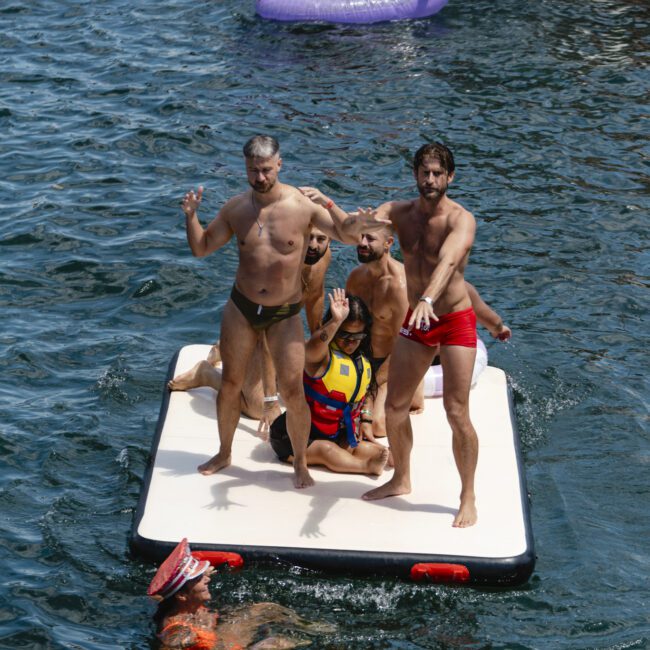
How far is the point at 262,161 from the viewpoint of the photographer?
802 centimetres

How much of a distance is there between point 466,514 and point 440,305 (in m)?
1.52

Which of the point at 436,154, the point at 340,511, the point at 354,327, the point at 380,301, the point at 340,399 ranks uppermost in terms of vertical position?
the point at 436,154

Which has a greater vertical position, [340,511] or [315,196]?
[315,196]

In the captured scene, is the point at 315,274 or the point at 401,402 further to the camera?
the point at 315,274

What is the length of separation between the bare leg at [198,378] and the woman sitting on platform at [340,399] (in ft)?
3.22

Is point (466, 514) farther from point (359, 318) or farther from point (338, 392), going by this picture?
point (359, 318)

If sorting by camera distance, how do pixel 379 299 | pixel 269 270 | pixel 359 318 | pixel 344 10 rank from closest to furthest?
pixel 269 270 < pixel 359 318 < pixel 379 299 < pixel 344 10

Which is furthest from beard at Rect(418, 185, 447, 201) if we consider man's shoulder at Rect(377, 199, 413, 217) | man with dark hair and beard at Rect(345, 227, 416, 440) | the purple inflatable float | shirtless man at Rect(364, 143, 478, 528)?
the purple inflatable float

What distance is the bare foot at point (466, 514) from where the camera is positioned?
27.1ft

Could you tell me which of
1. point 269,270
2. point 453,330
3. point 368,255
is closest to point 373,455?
point 453,330

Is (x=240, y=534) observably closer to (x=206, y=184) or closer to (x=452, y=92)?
(x=206, y=184)

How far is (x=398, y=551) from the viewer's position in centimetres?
798

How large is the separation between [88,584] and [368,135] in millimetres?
9538

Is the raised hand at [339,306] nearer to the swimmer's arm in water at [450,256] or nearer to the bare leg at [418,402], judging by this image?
the swimmer's arm in water at [450,256]
